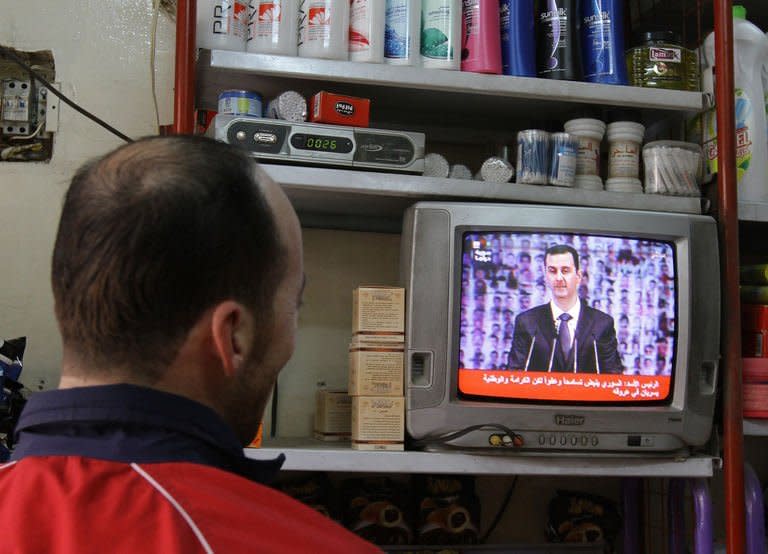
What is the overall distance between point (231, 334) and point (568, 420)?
1.20 m

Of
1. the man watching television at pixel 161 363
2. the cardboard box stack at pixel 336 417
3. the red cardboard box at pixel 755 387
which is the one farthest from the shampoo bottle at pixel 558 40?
the man watching television at pixel 161 363

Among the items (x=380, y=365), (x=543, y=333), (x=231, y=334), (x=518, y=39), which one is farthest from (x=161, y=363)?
(x=518, y=39)

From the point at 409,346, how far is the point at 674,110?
2.83 feet

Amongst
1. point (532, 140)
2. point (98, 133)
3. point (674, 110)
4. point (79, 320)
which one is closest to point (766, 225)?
point (674, 110)

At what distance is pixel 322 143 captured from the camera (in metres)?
1.94

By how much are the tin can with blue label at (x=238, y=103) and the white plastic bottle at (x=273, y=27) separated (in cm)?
10

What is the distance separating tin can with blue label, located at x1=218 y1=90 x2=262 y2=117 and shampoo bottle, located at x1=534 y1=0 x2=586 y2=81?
0.67 metres

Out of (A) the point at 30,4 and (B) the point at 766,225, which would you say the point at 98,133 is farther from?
(B) the point at 766,225

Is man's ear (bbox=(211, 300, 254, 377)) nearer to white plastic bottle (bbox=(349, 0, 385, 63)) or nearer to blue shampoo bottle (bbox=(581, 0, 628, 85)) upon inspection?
white plastic bottle (bbox=(349, 0, 385, 63))

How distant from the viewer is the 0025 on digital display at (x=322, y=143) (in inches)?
75.8

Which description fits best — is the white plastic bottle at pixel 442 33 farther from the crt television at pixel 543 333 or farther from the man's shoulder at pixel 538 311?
the man's shoulder at pixel 538 311

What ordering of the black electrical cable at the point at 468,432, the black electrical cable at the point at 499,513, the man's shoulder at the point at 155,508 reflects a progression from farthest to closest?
the black electrical cable at the point at 499,513
the black electrical cable at the point at 468,432
the man's shoulder at the point at 155,508

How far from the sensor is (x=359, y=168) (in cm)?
196

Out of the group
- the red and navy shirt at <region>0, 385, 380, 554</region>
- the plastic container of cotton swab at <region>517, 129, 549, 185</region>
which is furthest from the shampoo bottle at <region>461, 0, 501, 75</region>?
the red and navy shirt at <region>0, 385, 380, 554</region>
